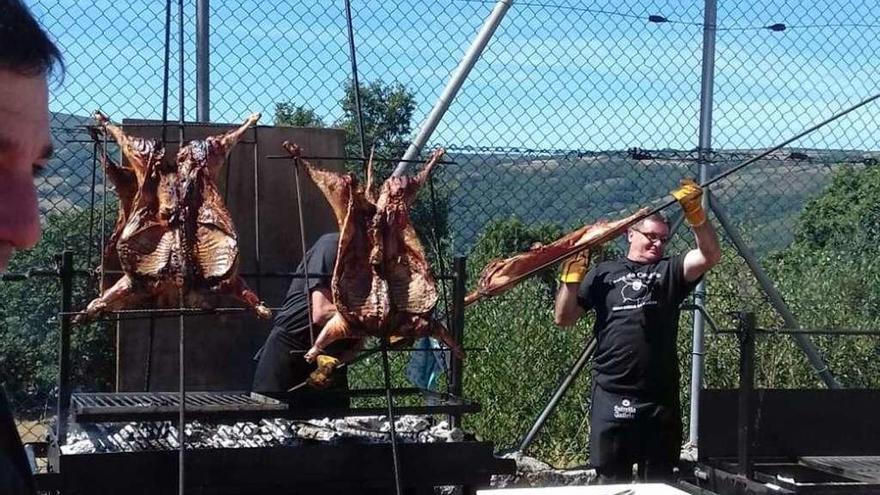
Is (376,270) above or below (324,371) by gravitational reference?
above

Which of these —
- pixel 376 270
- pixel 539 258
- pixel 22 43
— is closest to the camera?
pixel 22 43

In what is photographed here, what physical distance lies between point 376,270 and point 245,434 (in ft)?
2.82

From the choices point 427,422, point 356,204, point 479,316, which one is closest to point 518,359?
point 479,316

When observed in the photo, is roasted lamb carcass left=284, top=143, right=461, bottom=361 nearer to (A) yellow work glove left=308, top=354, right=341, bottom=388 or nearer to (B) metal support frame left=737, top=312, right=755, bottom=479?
(A) yellow work glove left=308, top=354, right=341, bottom=388

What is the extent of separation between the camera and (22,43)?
32.3 inches

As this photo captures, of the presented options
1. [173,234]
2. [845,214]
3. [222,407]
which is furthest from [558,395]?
[845,214]

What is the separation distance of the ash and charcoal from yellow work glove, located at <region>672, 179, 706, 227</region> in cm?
142

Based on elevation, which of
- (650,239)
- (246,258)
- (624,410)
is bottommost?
(624,410)

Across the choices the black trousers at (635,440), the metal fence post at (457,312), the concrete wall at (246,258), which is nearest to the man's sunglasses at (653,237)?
the black trousers at (635,440)

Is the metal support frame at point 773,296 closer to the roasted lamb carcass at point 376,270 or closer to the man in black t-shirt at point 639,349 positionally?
the man in black t-shirt at point 639,349

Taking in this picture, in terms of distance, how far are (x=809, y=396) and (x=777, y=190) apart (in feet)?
5.98

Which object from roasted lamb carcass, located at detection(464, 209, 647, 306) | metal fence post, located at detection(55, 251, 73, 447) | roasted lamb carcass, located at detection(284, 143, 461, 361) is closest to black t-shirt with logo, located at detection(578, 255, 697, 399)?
roasted lamb carcass, located at detection(464, 209, 647, 306)

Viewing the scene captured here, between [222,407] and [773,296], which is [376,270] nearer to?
[222,407]

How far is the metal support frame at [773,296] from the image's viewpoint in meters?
5.64
